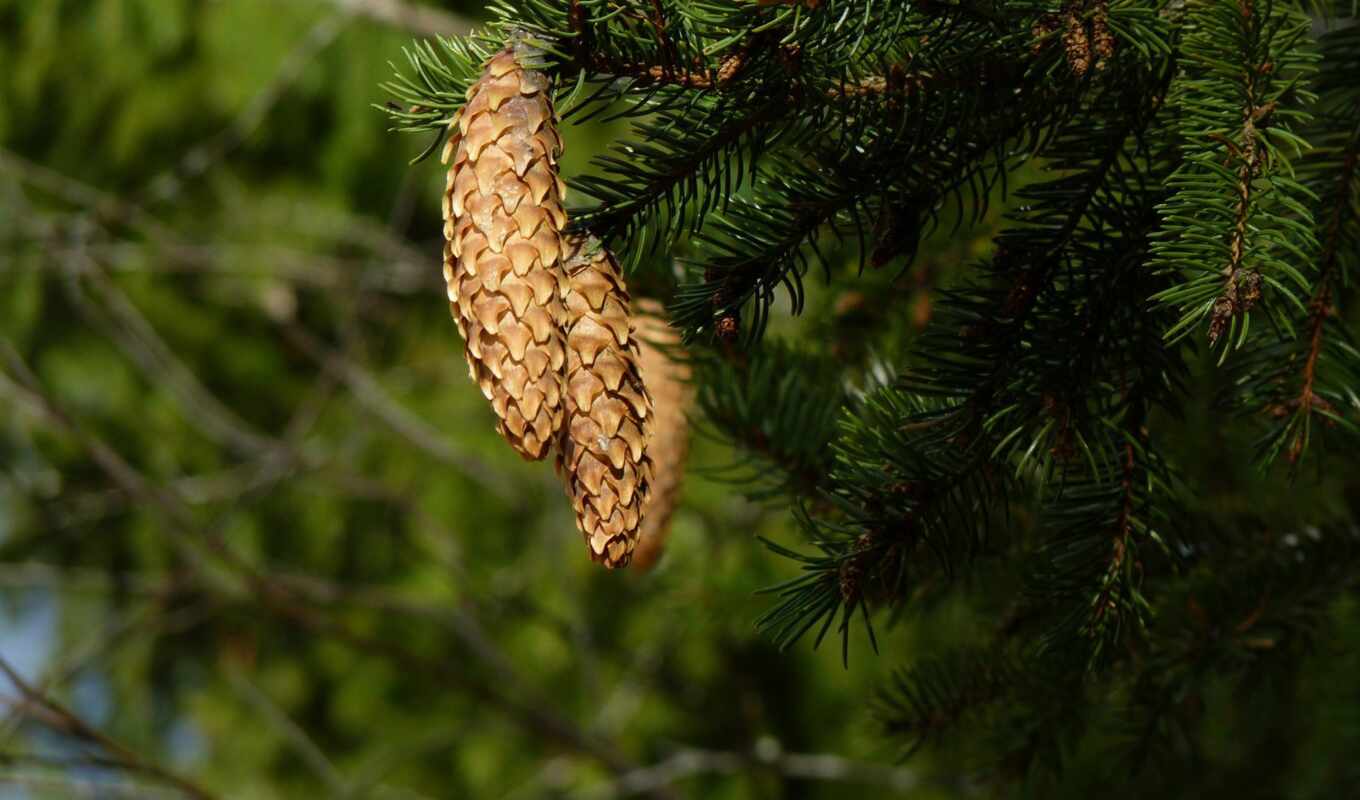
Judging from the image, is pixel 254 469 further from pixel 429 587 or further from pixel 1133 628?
pixel 1133 628

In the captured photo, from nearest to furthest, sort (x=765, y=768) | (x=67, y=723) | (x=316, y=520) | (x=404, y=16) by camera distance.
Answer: (x=67, y=723), (x=765, y=768), (x=404, y=16), (x=316, y=520)

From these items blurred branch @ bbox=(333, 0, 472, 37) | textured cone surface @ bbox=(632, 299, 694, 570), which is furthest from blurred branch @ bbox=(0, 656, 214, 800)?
blurred branch @ bbox=(333, 0, 472, 37)

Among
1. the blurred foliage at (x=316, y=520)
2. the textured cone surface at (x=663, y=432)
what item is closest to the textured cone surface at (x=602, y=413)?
the textured cone surface at (x=663, y=432)

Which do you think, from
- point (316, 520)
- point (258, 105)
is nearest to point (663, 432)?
point (258, 105)

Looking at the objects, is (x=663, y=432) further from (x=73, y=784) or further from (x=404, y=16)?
(x=404, y=16)

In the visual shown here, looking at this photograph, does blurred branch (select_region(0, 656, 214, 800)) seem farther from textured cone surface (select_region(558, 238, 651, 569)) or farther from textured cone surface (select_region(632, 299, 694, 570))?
textured cone surface (select_region(558, 238, 651, 569))

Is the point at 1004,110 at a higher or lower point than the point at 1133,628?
higher

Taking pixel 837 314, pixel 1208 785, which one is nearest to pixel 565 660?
pixel 1208 785
